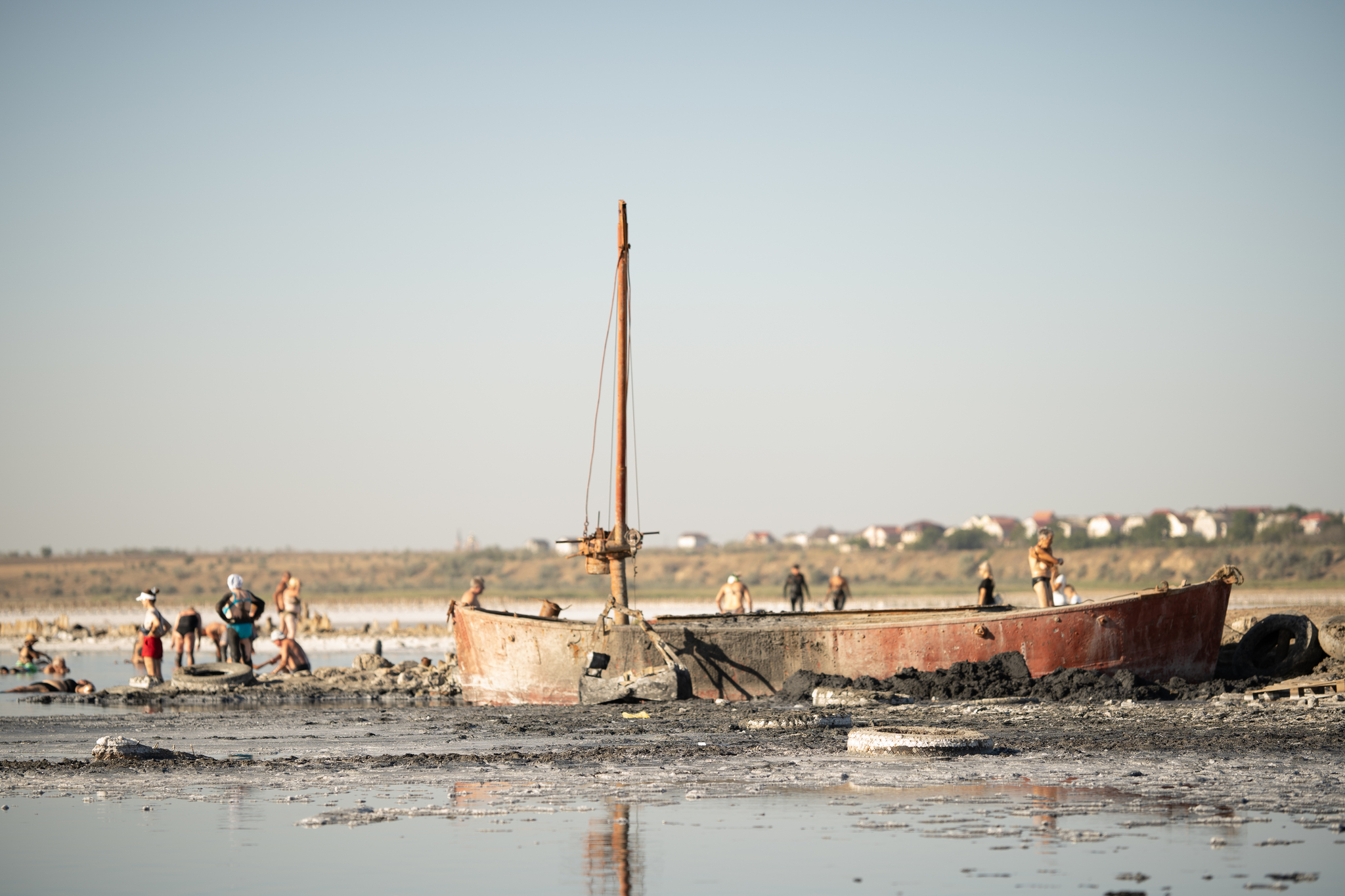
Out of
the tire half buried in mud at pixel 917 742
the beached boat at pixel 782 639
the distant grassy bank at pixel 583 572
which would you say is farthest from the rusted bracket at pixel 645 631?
the distant grassy bank at pixel 583 572

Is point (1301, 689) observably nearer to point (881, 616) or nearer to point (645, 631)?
point (881, 616)

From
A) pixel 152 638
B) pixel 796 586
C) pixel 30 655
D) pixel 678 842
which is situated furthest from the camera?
pixel 796 586

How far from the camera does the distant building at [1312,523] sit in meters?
92.7

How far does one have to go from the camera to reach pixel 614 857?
8484mm

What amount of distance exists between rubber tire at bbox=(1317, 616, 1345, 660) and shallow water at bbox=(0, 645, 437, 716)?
1489 cm

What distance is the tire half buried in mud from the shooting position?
12898mm

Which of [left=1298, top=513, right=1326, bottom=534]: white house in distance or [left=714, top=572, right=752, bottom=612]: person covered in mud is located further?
[left=1298, top=513, right=1326, bottom=534]: white house in distance

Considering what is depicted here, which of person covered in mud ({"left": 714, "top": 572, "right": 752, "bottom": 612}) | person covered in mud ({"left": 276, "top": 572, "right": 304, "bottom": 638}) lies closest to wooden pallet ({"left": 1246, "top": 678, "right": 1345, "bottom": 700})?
person covered in mud ({"left": 714, "top": 572, "right": 752, "bottom": 612})

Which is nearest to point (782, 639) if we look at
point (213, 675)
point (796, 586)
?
point (213, 675)

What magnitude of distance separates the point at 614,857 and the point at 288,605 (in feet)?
64.8

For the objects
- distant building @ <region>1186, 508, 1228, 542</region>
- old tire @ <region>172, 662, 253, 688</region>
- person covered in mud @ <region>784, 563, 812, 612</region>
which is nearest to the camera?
old tire @ <region>172, 662, 253, 688</region>

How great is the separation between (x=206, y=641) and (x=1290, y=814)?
40.4 meters

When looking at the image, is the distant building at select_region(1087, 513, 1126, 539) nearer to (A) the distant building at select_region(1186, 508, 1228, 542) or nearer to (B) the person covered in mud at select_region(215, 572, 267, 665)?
(A) the distant building at select_region(1186, 508, 1228, 542)

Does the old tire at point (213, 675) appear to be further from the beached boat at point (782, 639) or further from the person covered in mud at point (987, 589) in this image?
the person covered in mud at point (987, 589)
